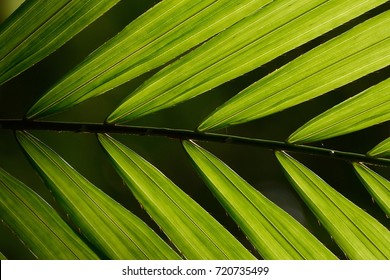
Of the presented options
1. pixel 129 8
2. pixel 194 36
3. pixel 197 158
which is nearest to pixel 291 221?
pixel 197 158

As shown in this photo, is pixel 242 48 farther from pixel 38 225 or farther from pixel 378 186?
pixel 38 225

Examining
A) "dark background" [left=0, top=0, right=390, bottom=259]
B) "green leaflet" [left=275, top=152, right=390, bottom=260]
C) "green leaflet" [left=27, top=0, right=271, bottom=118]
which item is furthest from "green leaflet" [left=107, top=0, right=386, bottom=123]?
"dark background" [left=0, top=0, right=390, bottom=259]

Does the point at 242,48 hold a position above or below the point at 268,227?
above

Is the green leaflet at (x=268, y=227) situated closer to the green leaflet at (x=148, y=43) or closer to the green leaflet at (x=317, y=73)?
the green leaflet at (x=317, y=73)

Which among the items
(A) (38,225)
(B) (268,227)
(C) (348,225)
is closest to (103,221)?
(A) (38,225)
